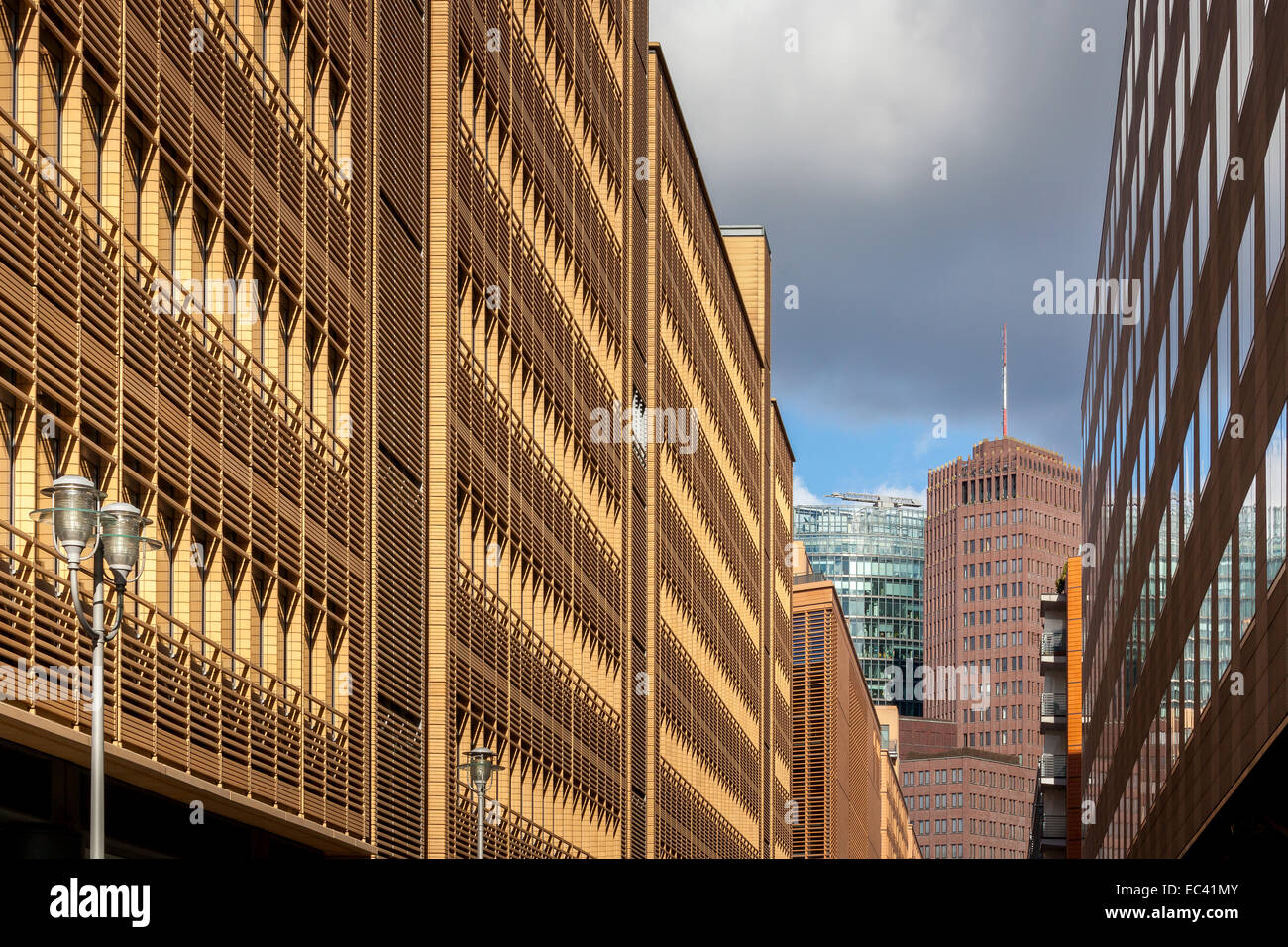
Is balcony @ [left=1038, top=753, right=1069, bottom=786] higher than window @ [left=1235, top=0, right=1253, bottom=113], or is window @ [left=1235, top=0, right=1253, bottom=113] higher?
window @ [left=1235, top=0, right=1253, bottom=113]

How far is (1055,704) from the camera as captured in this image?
13488cm

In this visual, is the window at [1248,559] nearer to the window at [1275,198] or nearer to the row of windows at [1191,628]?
the row of windows at [1191,628]

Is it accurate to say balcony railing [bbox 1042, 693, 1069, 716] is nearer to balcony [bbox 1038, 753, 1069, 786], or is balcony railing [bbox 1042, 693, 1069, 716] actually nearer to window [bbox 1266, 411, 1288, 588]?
balcony [bbox 1038, 753, 1069, 786]

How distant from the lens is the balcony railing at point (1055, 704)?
13425cm

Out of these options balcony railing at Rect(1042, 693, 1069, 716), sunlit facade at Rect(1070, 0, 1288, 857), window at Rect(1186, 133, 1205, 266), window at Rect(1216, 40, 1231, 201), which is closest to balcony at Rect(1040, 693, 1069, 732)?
balcony railing at Rect(1042, 693, 1069, 716)

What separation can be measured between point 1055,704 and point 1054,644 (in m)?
4.19

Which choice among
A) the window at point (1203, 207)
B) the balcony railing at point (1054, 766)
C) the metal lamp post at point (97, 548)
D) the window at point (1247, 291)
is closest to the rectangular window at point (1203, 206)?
the window at point (1203, 207)

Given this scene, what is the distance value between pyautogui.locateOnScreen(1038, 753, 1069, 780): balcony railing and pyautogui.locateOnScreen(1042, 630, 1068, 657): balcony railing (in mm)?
7034

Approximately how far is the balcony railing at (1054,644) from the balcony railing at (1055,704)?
2963 mm

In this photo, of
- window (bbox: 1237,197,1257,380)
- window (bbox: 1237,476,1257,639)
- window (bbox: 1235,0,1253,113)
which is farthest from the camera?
window (bbox: 1235,0,1253,113)

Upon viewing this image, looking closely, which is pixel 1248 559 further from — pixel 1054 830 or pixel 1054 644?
pixel 1054 644

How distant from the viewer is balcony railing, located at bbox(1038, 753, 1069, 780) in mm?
133625

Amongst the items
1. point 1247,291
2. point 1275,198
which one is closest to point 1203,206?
point 1247,291
